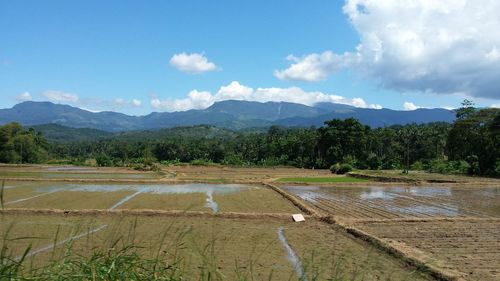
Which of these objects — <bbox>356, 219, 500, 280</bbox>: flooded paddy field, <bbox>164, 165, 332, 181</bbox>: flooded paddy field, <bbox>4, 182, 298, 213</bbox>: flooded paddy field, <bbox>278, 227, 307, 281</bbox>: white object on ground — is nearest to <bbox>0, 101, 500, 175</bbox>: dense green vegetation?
<bbox>164, 165, 332, 181</bbox>: flooded paddy field

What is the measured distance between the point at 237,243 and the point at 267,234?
1.51 m

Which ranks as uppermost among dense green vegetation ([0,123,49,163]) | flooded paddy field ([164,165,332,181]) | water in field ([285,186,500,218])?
dense green vegetation ([0,123,49,163])

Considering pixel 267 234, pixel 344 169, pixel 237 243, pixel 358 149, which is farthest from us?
pixel 358 149

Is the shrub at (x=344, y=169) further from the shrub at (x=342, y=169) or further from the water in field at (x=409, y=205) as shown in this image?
the water in field at (x=409, y=205)

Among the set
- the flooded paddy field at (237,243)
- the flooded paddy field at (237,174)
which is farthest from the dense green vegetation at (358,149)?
the flooded paddy field at (237,243)

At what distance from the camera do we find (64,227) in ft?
36.6

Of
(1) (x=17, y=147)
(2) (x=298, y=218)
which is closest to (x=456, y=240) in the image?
(2) (x=298, y=218)

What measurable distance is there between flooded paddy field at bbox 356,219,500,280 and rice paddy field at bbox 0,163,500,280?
0.08ft

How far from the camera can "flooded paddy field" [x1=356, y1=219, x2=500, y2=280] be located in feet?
24.8

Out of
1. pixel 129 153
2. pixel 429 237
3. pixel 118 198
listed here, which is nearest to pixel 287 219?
pixel 429 237

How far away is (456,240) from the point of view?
10125mm

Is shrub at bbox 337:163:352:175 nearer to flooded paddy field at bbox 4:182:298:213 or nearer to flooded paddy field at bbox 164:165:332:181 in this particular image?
flooded paddy field at bbox 164:165:332:181

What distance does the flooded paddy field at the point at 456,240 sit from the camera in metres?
7.55

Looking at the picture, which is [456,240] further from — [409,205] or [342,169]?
[342,169]
